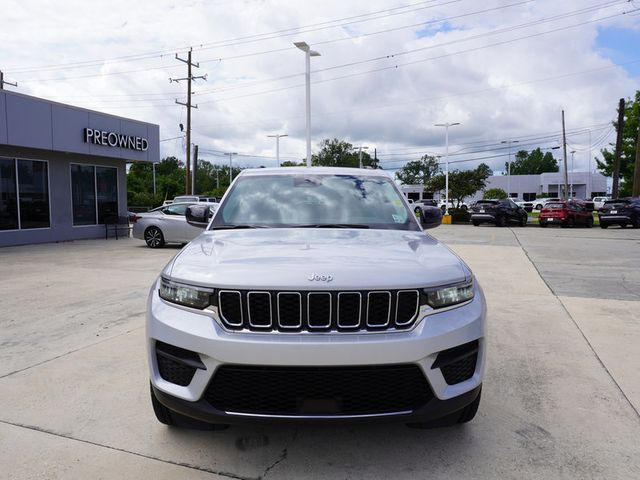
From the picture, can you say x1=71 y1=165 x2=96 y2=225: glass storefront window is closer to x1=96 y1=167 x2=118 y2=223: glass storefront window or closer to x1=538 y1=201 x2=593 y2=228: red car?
x1=96 y1=167 x2=118 y2=223: glass storefront window

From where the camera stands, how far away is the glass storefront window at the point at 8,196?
15.4m

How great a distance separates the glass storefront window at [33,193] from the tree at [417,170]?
11965cm

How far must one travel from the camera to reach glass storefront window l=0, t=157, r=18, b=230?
50.6 feet

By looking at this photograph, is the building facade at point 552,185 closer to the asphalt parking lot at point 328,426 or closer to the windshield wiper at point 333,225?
the asphalt parking lot at point 328,426

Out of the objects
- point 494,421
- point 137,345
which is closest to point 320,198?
point 494,421

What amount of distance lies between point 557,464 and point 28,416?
3.37 meters

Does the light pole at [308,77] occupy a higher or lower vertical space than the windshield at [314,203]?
higher

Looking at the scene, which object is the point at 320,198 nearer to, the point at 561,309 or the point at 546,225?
the point at 561,309

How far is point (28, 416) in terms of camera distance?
11.5 ft

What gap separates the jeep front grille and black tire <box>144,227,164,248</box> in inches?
535

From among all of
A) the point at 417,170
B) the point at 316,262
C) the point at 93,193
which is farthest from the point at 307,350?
the point at 417,170

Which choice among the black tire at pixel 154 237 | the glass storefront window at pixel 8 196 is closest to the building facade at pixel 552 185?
the black tire at pixel 154 237

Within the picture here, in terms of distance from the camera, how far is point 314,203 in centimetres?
418

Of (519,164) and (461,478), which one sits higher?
(519,164)
